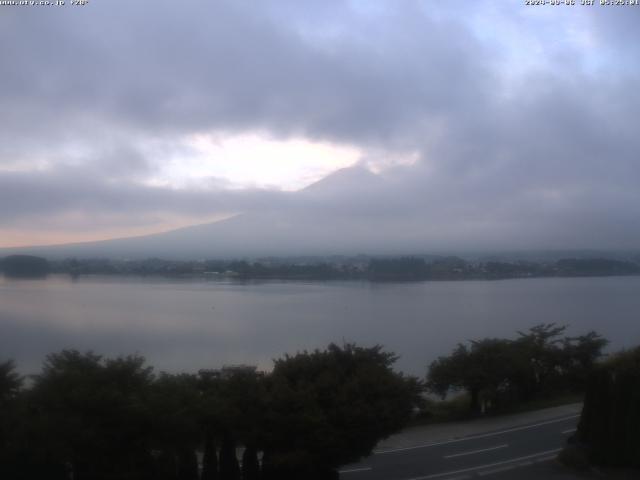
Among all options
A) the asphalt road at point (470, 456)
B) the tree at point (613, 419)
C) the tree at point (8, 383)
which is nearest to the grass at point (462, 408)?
the asphalt road at point (470, 456)

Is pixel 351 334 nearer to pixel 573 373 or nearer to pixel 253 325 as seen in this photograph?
pixel 253 325

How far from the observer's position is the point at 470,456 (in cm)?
1045

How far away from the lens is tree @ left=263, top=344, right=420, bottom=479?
25.7 ft

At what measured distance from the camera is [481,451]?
10.8 meters

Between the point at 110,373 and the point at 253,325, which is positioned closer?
the point at 110,373

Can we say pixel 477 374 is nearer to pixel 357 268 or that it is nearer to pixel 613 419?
pixel 613 419

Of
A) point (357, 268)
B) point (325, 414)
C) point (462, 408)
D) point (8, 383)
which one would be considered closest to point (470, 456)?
point (325, 414)

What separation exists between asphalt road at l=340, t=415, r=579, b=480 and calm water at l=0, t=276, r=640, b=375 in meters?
4.27

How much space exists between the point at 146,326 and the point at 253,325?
3343mm

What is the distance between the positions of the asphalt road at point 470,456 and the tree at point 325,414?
1.43m

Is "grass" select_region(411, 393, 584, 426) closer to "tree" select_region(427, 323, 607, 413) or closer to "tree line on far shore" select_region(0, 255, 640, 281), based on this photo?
"tree" select_region(427, 323, 607, 413)

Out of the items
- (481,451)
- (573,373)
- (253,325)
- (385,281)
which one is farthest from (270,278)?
(481,451)

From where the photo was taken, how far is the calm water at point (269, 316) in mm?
14133

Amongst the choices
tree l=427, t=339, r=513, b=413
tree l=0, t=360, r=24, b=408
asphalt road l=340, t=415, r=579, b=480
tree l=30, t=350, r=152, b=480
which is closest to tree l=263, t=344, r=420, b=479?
asphalt road l=340, t=415, r=579, b=480
